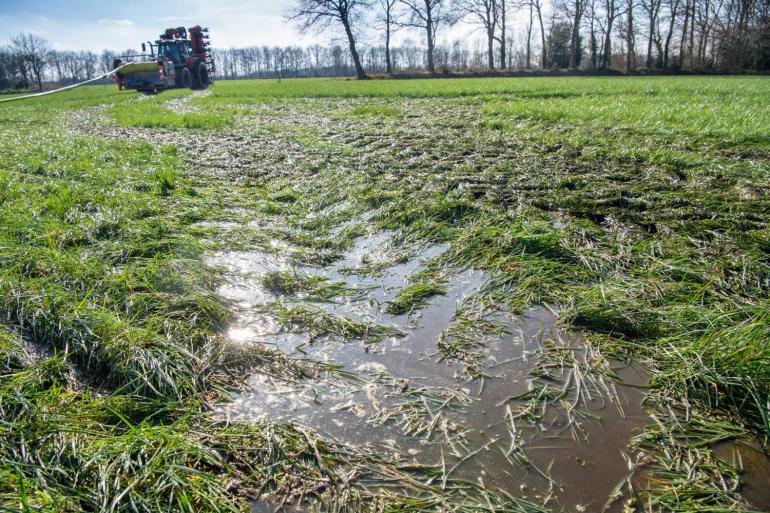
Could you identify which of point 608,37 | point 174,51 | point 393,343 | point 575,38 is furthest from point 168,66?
point 608,37

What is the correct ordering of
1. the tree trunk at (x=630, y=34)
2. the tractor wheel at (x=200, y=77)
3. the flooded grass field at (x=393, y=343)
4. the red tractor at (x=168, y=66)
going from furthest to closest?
1. the tree trunk at (x=630, y=34)
2. the tractor wheel at (x=200, y=77)
3. the red tractor at (x=168, y=66)
4. the flooded grass field at (x=393, y=343)

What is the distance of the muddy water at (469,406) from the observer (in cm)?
181

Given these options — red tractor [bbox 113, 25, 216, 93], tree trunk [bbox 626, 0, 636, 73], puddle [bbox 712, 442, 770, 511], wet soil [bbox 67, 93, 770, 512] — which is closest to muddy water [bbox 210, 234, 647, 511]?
wet soil [bbox 67, 93, 770, 512]

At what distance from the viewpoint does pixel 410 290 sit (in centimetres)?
322

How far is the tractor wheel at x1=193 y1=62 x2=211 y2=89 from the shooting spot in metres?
26.5

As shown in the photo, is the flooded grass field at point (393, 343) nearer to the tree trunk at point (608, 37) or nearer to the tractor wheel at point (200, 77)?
the tractor wheel at point (200, 77)

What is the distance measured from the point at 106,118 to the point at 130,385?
1459 centimetres

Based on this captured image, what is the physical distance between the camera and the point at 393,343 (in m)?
2.69

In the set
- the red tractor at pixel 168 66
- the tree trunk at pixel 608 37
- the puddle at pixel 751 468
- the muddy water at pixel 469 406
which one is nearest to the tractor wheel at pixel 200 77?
the red tractor at pixel 168 66

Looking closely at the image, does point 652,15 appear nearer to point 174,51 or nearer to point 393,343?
point 174,51

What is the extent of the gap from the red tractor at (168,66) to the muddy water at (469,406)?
25255 mm

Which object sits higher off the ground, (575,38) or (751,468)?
(575,38)

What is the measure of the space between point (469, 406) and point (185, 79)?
94.2ft

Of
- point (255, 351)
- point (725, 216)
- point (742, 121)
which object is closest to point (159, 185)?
point (255, 351)
